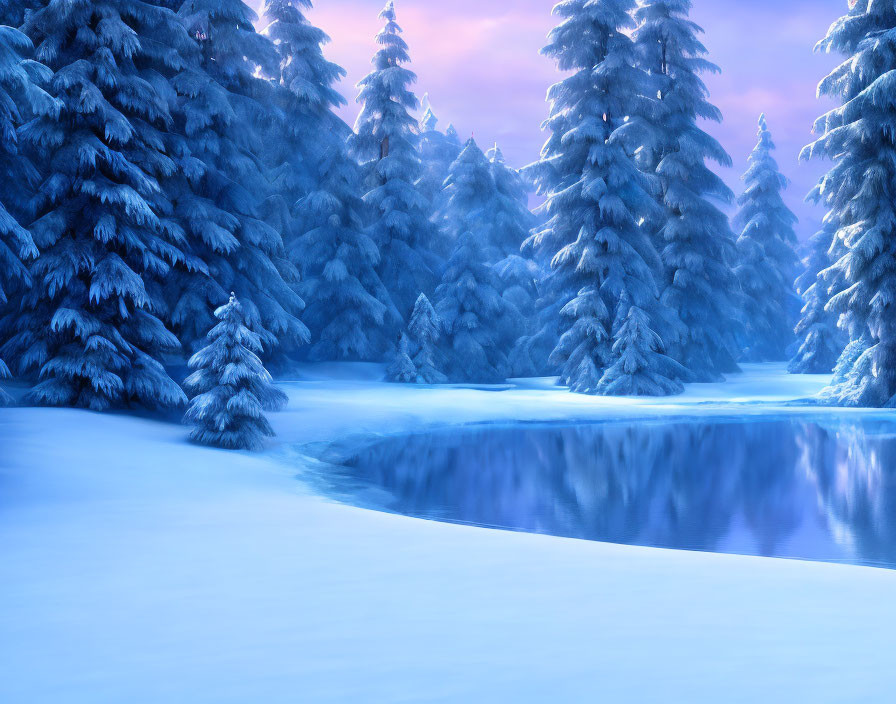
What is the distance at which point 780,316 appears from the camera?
48719mm

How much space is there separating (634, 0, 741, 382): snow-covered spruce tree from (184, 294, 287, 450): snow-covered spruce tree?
2039 centimetres

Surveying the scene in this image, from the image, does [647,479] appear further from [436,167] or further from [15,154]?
[436,167]

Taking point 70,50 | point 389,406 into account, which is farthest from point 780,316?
point 70,50

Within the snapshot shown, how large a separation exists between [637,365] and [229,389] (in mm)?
15121

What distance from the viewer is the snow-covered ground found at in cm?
389

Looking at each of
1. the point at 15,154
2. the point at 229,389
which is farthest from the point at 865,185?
the point at 15,154

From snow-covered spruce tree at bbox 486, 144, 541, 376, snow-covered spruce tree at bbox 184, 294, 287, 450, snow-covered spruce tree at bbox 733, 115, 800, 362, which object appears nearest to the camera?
snow-covered spruce tree at bbox 184, 294, 287, 450

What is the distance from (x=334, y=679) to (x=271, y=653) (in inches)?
19.3

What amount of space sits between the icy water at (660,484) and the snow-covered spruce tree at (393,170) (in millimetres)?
15894

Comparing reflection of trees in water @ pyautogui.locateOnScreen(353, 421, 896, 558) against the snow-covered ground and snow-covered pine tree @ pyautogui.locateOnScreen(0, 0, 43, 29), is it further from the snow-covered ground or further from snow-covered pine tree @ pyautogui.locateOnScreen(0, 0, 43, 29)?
snow-covered pine tree @ pyautogui.locateOnScreen(0, 0, 43, 29)

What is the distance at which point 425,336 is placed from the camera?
30516 millimetres

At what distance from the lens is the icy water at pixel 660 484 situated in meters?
9.15

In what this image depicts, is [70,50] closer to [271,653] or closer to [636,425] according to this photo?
[636,425]

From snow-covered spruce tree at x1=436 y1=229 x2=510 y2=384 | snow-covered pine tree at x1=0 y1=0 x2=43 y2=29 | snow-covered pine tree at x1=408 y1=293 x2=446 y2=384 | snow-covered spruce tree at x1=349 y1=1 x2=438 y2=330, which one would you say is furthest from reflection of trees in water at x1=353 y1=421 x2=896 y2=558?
snow-covered spruce tree at x1=349 y1=1 x2=438 y2=330
